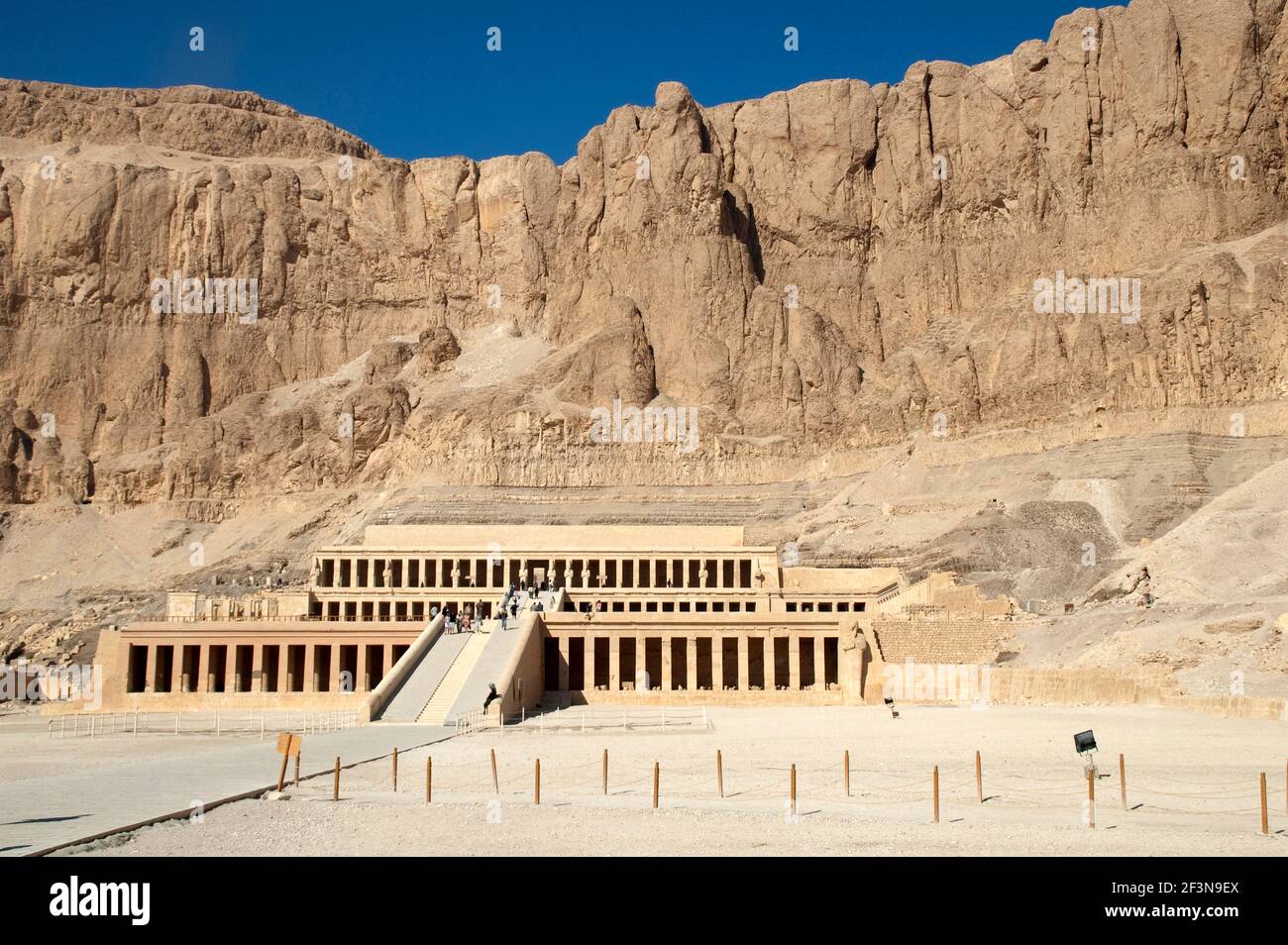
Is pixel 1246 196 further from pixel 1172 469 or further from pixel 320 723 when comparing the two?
pixel 320 723

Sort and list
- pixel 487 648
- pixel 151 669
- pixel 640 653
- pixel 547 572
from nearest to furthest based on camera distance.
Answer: pixel 487 648, pixel 151 669, pixel 640 653, pixel 547 572

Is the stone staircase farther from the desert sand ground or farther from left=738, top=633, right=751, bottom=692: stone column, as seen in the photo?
left=738, top=633, right=751, bottom=692: stone column

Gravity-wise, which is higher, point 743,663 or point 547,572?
point 547,572

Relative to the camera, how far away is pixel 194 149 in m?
154

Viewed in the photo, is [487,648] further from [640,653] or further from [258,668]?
[258,668]

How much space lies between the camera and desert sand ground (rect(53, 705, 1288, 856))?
16.6 meters

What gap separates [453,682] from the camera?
41.6m

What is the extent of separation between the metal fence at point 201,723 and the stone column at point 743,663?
14.7 meters

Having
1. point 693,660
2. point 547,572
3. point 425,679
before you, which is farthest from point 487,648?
point 547,572

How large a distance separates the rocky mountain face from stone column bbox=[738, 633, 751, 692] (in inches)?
2210

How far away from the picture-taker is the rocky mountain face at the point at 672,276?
111 m

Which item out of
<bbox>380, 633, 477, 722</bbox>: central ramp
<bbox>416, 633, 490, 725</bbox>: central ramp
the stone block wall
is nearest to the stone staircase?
<bbox>416, 633, 490, 725</bbox>: central ramp

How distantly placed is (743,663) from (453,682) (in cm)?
1294

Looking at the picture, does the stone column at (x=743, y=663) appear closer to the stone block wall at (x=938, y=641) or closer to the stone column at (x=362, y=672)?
the stone block wall at (x=938, y=641)
